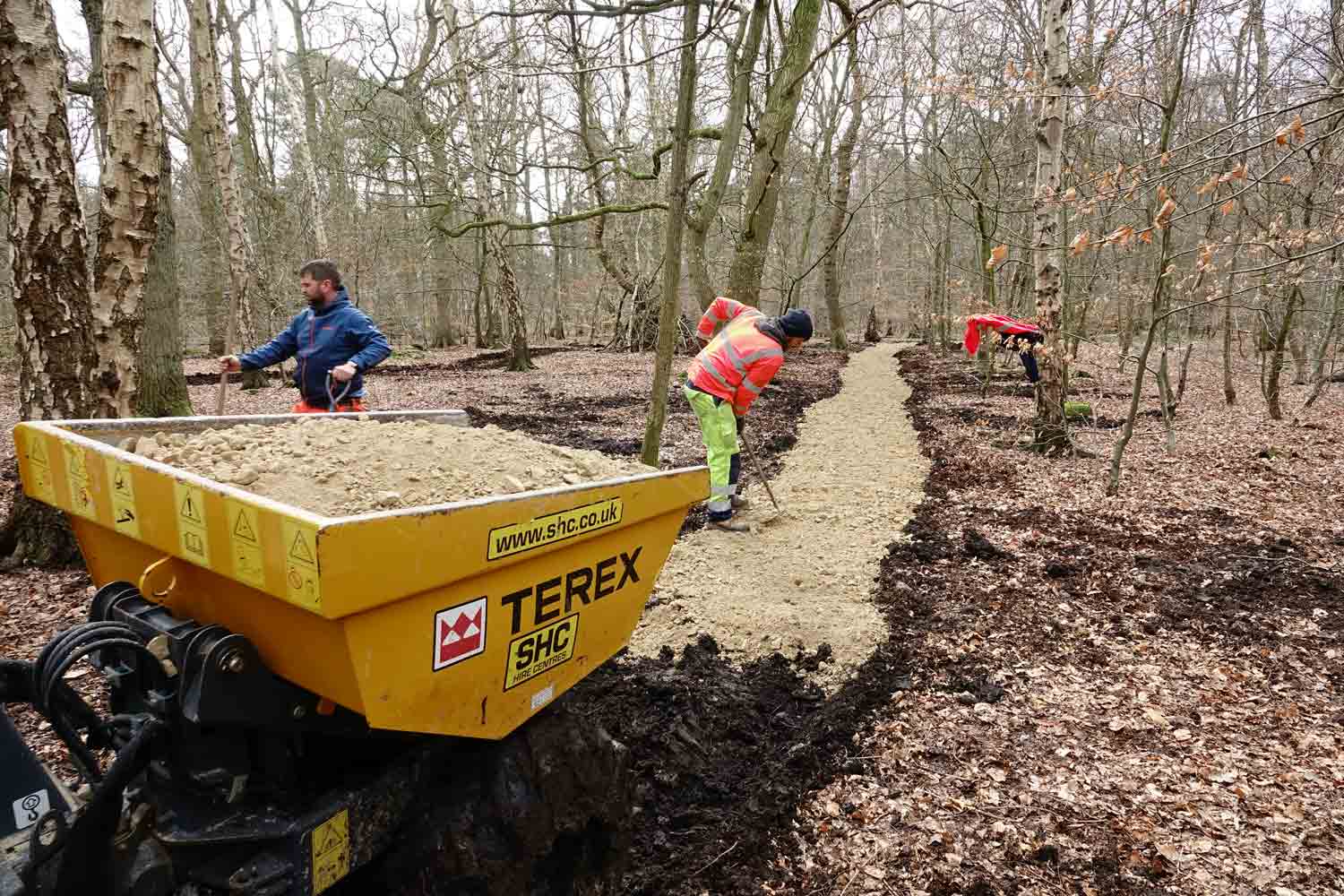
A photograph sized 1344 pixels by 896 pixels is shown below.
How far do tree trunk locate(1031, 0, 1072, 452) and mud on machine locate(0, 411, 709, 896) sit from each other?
682 centimetres

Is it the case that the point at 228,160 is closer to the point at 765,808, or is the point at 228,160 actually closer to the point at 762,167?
the point at 762,167

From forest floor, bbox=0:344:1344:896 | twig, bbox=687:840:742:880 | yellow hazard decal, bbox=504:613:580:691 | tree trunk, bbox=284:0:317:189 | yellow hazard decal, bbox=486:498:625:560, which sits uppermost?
tree trunk, bbox=284:0:317:189

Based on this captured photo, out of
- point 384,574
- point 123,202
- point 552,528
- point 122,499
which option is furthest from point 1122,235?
point 123,202

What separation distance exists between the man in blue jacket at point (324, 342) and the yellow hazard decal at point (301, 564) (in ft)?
11.1

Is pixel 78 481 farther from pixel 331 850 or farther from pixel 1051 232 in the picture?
pixel 1051 232

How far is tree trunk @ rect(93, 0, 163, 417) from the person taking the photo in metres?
4.47

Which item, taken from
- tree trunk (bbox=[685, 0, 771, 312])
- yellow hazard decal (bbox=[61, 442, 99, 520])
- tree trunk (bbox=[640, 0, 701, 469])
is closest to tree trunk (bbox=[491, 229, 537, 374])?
tree trunk (bbox=[685, 0, 771, 312])

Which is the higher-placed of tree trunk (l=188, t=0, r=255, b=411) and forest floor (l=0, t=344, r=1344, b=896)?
tree trunk (l=188, t=0, r=255, b=411)

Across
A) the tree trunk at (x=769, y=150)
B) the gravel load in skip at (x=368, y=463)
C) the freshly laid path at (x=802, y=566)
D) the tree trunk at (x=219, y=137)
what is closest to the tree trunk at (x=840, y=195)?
the tree trunk at (x=769, y=150)

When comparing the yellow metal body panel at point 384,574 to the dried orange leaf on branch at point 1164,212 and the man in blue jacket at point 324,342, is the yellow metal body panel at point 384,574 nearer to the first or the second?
the man in blue jacket at point 324,342

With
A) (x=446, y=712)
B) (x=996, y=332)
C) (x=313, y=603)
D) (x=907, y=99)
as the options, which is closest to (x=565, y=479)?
(x=446, y=712)

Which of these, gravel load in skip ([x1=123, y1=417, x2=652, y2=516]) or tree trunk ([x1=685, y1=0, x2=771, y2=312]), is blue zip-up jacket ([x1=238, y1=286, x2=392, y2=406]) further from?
tree trunk ([x1=685, y1=0, x2=771, y2=312])

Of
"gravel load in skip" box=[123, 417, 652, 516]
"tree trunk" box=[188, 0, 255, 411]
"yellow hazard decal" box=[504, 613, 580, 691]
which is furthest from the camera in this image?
"tree trunk" box=[188, 0, 255, 411]

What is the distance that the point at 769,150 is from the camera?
37.7ft
